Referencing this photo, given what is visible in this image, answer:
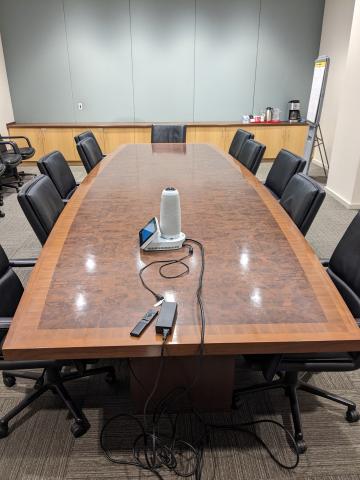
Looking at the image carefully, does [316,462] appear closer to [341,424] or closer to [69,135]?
[341,424]

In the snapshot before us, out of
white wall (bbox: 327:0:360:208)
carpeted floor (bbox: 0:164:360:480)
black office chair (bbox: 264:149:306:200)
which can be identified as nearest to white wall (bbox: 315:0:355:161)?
white wall (bbox: 327:0:360:208)

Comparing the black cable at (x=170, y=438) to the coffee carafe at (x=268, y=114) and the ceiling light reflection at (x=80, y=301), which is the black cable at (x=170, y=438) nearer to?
the ceiling light reflection at (x=80, y=301)

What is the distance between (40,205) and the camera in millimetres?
1736

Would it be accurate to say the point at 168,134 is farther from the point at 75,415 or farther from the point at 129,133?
the point at 75,415

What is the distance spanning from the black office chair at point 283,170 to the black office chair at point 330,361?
37.7 inches

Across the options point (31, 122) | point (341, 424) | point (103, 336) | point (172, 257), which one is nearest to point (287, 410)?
point (341, 424)

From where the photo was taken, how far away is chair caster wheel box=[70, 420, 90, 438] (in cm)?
146

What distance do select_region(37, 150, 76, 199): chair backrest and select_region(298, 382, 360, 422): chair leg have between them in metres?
1.87

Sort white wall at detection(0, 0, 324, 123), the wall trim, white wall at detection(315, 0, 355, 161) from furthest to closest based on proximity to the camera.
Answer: white wall at detection(0, 0, 324, 123) < white wall at detection(315, 0, 355, 161) < the wall trim

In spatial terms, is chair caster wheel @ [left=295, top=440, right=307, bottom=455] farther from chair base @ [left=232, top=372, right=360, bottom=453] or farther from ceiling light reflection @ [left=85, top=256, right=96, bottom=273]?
ceiling light reflection @ [left=85, top=256, right=96, bottom=273]

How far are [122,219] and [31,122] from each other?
5.04m

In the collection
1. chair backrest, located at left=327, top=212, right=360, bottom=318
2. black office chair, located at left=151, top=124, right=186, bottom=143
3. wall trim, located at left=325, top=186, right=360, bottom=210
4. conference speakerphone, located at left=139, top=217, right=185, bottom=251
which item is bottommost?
wall trim, located at left=325, top=186, right=360, bottom=210

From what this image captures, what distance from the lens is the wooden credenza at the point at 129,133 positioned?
5.65 m

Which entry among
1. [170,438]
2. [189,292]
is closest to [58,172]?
[189,292]
